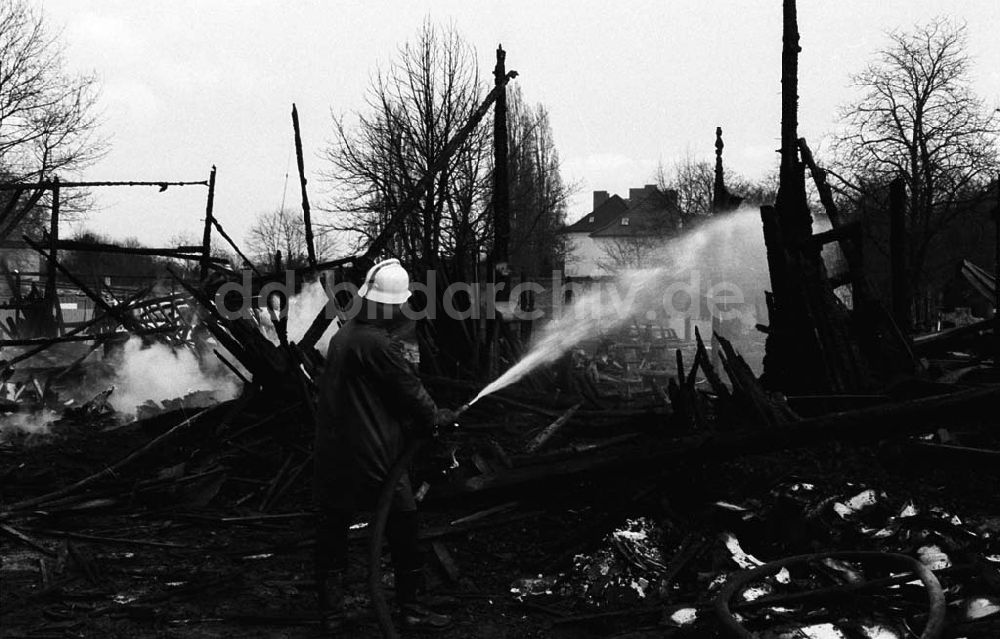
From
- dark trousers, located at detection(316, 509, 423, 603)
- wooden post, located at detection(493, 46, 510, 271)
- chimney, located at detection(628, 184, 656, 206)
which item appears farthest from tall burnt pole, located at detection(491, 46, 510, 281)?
chimney, located at detection(628, 184, 656, 206)

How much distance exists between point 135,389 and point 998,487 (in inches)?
485

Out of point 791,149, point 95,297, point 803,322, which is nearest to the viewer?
point 803,322

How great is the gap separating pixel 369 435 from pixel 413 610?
1100 mm

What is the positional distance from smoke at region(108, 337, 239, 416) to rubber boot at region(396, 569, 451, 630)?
29.0 ft

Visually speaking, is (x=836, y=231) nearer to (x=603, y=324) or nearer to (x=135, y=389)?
(x=135, y=389)

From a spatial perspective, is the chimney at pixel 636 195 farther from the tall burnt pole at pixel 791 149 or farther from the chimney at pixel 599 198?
the tall burnt pole at pixel 791 149

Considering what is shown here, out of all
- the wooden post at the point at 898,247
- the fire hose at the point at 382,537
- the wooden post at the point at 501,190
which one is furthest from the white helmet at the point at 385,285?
the wooden post at the point at 501,190

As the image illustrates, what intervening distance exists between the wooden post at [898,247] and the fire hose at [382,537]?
7.41m

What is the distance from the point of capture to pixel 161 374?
13.7m

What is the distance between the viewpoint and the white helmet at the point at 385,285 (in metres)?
4.82

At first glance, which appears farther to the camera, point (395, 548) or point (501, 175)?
point (501, 175)

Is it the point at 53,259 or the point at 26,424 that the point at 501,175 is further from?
the point at 26,424

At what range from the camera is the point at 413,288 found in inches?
430

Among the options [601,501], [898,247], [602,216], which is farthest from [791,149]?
[602,216]
